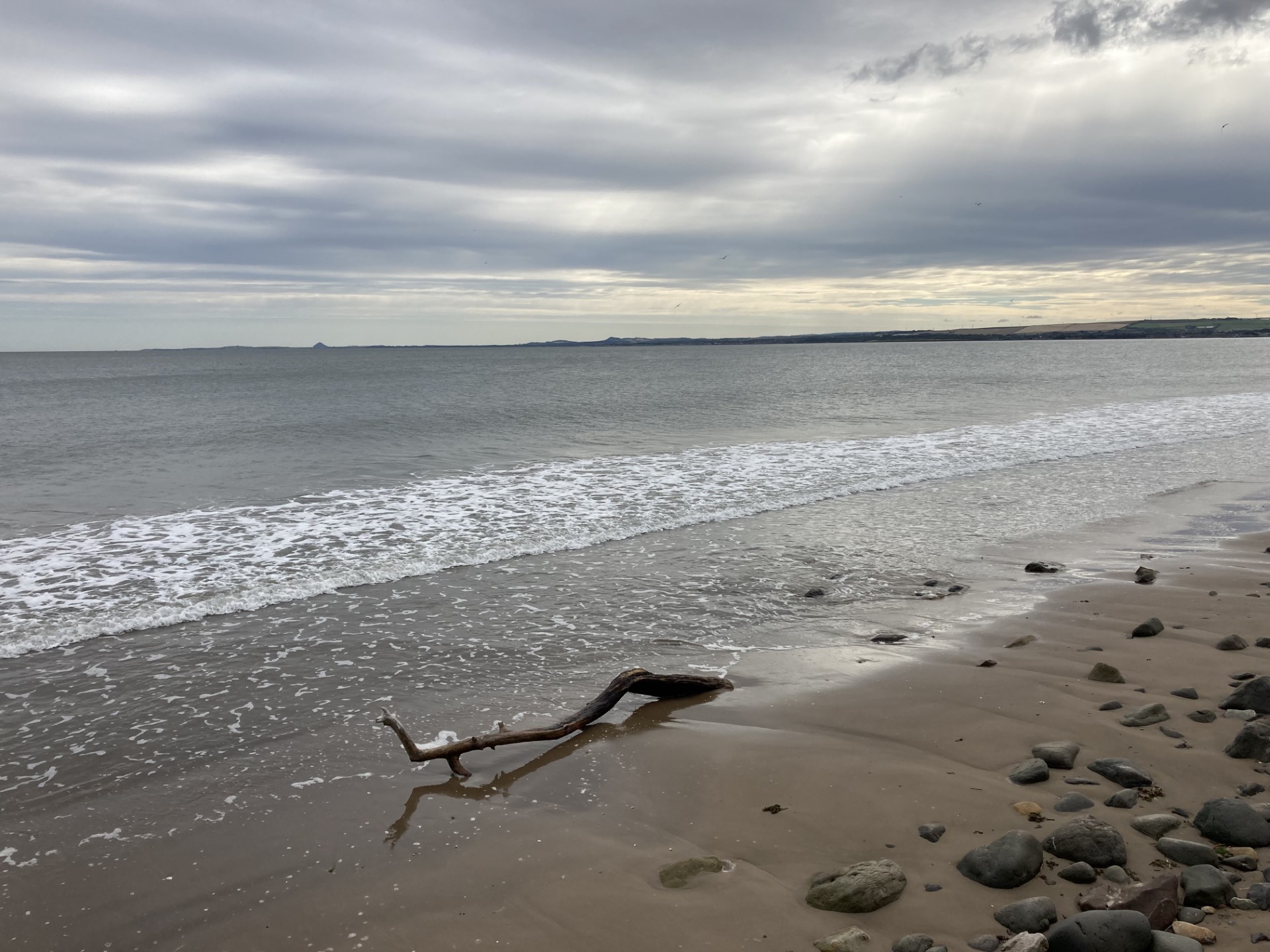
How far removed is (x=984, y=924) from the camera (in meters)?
4.01

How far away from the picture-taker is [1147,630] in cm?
825

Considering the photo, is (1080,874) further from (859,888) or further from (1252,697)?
(1252,697)

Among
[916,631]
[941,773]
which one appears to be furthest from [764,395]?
[941,773]

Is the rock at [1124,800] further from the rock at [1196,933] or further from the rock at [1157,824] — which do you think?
the rock at [1196,933]

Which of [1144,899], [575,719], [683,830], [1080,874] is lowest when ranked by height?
[683,830]

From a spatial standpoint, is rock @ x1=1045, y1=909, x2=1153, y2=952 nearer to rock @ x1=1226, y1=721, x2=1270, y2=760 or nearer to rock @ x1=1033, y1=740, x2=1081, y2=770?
rock @ x1=1033, y1=740, x2=1081, y2=770

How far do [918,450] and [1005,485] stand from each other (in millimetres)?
5596

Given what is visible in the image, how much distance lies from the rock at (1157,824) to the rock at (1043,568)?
669 cm

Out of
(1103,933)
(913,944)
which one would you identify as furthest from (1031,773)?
(913,944)

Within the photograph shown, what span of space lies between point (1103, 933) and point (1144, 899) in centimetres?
43

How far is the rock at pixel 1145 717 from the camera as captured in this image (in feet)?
20.2

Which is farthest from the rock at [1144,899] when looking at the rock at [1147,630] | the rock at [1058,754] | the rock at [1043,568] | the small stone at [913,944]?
the rock at [1043,568]

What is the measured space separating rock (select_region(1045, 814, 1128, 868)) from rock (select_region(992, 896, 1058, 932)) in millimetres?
507

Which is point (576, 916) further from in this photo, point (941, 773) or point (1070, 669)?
point (1070, 669)
